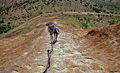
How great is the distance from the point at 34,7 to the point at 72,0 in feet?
93.9

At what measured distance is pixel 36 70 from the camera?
6020 mm

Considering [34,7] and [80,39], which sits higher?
[34,7]

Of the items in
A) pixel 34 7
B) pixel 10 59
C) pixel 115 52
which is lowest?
pixel 10 59

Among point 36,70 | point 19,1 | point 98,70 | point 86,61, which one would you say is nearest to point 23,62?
point 36,70

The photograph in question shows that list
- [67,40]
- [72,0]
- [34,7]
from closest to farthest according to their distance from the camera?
[67,40] < [34,7] < [72,0]

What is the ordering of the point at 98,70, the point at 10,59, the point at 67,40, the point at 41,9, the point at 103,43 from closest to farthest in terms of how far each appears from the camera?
the point at 98,70, the point at 10,59, the point at 103,43, the point at 67,40, the point at 41,9

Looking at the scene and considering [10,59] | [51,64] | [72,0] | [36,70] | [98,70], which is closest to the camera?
[98,70]

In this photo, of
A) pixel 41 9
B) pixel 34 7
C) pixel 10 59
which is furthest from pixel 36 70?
pixel 34 7

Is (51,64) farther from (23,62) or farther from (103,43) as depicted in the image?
(103,43)

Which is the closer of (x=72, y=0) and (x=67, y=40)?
(x=67, y=40)

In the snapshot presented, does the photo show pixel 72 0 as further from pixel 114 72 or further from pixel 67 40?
pixel 114 72

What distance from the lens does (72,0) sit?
78938 millimetres

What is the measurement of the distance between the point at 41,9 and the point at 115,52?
6052 cm

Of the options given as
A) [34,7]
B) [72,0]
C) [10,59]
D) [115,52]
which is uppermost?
[72,0]
